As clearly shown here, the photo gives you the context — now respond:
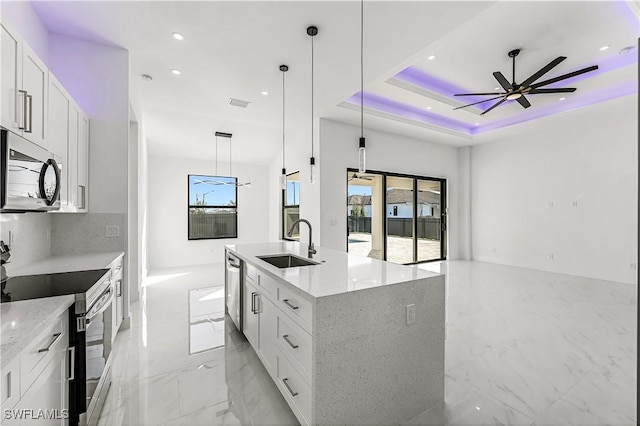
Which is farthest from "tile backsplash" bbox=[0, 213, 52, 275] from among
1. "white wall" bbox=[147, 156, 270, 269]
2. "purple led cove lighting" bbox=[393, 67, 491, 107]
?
"purple led cove lighting" bbox=[393, 67, 491, 107]

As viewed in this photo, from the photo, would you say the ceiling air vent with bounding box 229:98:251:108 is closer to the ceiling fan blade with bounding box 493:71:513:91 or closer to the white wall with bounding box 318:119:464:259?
the white wall with bounding box 318:119:464:259

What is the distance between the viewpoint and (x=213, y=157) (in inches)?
270

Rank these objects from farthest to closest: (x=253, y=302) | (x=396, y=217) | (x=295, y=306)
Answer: (x=396, y=217), (x=253, y=302), (x=295, y=306)

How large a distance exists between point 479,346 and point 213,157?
6.51 metres

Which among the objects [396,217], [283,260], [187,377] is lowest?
[187,377]

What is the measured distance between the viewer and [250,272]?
239 cm

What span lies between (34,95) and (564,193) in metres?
7.75

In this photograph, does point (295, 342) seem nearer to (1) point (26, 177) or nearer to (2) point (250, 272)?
(2) point (250, 272)

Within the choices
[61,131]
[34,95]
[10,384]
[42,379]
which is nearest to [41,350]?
[42,379]

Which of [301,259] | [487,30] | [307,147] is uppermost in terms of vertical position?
[487,30]

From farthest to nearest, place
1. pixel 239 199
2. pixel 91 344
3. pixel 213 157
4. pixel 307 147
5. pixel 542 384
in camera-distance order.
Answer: pixel 239 199, pixel 213 157, pixel 307 147, pixel 542 384, pixel 91 344

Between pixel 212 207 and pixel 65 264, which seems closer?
pixel 65 264

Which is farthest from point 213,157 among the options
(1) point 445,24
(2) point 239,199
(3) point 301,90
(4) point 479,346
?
(4) point 479,346

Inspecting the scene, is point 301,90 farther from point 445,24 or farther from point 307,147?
point 445,24
